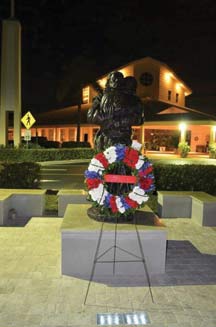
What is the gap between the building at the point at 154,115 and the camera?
2833cm

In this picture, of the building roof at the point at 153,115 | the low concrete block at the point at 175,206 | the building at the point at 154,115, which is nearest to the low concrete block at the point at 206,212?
the low concrete block at the point at 175,206

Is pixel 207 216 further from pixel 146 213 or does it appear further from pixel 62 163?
pixel 62 163

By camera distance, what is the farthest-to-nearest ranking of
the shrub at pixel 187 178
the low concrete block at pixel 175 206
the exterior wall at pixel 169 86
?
1. the exterior wall at pixel 169 86
2. the shrub at pixel 187 178
3. the low concrete block at pixel 175 206

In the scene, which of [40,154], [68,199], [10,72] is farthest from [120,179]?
[10,72]

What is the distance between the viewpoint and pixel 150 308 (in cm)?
372

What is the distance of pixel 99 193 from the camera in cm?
482

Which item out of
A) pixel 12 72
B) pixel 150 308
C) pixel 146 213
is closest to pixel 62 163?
pixel 12 72

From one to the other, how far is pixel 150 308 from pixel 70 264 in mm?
1294

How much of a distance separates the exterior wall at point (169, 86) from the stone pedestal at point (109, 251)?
2883cm

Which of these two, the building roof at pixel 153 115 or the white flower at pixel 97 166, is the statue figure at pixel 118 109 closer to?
the white flower at pixel 97 166

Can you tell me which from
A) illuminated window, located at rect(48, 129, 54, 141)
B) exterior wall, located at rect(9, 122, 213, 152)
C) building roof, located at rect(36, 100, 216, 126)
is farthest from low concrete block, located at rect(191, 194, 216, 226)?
illuminated window, located at rect(48, 129, 54, 141)

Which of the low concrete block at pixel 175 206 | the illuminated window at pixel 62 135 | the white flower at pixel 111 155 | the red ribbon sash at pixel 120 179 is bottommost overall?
the low concrete block at pixel 175 206

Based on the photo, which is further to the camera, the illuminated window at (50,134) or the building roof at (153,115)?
the illuminated window at (50,134)

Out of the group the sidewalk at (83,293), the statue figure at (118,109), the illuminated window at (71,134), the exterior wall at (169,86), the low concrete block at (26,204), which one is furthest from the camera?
the illuminated window at (71,134)
